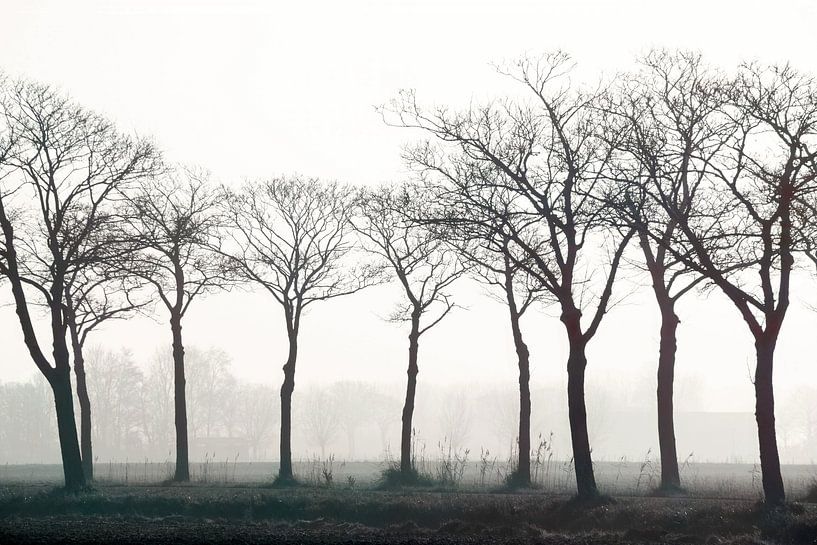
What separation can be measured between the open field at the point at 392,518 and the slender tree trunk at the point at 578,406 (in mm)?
962

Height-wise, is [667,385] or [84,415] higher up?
[667,385]

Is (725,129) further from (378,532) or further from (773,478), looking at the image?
(378,532)

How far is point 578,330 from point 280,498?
8499mm

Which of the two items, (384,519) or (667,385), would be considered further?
(667,385)

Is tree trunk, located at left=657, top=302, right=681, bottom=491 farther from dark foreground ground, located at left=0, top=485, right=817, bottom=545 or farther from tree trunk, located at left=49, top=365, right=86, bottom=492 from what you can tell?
tree trunk, located at left=49, top=365, right=86, bottom=492

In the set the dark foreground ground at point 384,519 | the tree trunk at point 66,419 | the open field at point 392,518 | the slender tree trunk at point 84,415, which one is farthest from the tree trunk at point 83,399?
the dark foreground ground at point 384,519

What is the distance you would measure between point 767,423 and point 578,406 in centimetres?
460

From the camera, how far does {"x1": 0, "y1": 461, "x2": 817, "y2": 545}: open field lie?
1616 cm

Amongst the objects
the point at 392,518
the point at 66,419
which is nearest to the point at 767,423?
the point at 392,518

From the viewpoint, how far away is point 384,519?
2094 cm

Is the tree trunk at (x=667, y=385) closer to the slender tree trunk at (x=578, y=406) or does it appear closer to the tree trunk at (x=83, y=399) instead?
the slender tree trunk at (x=578, y=406)

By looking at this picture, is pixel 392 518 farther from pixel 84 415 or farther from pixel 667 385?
pixel 84 415

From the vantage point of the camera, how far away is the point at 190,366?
122 m

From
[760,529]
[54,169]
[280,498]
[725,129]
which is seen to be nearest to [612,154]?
[725,129]
